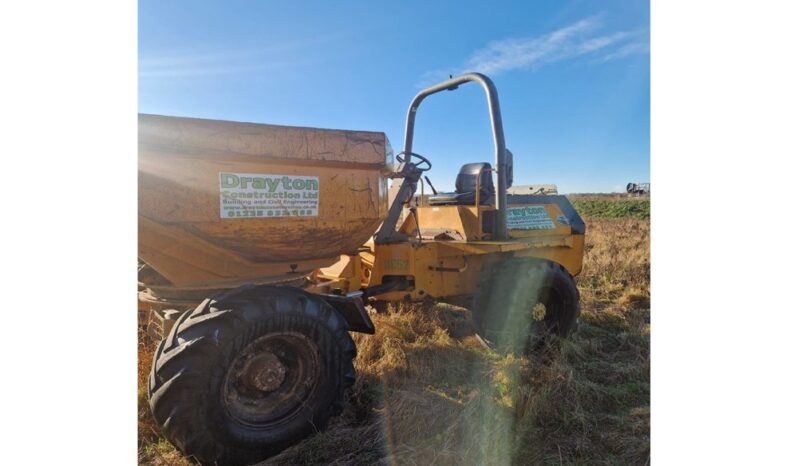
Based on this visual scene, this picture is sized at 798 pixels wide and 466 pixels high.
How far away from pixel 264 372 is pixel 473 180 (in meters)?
2.85

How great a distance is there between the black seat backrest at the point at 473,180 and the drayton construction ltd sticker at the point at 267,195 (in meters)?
2.08

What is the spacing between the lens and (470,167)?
454 cm

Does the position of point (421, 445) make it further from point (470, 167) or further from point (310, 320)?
point (470, 167)

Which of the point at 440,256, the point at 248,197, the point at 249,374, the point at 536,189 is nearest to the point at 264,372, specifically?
the point at 249,374

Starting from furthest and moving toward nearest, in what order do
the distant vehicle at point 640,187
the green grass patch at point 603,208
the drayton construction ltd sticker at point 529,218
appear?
1. the green grass patch at point 603,208
2. the drayton construction ltd sticker at point 529,218
3. the distant vehicle at point 640,187

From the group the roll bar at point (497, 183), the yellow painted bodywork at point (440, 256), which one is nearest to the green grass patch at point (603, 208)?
the yellow painted bodywork at point (440, 256)

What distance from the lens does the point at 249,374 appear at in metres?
2.38

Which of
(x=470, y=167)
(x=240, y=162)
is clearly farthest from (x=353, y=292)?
(x=470, y=167)

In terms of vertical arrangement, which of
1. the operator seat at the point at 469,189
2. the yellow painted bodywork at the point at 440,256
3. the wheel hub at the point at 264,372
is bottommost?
the wheel hub at the point at 264,372

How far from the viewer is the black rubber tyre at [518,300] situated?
3.97 meters

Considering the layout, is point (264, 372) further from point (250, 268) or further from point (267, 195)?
point (267, 195)

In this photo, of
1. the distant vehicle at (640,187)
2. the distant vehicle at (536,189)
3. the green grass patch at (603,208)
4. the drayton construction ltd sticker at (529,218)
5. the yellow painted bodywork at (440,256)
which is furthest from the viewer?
the green grass patch at (603,208)

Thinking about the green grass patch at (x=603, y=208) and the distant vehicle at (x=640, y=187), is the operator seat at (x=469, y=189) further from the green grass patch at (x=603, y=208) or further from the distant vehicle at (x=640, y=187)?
the green grass patch at (x=603, y=208)
